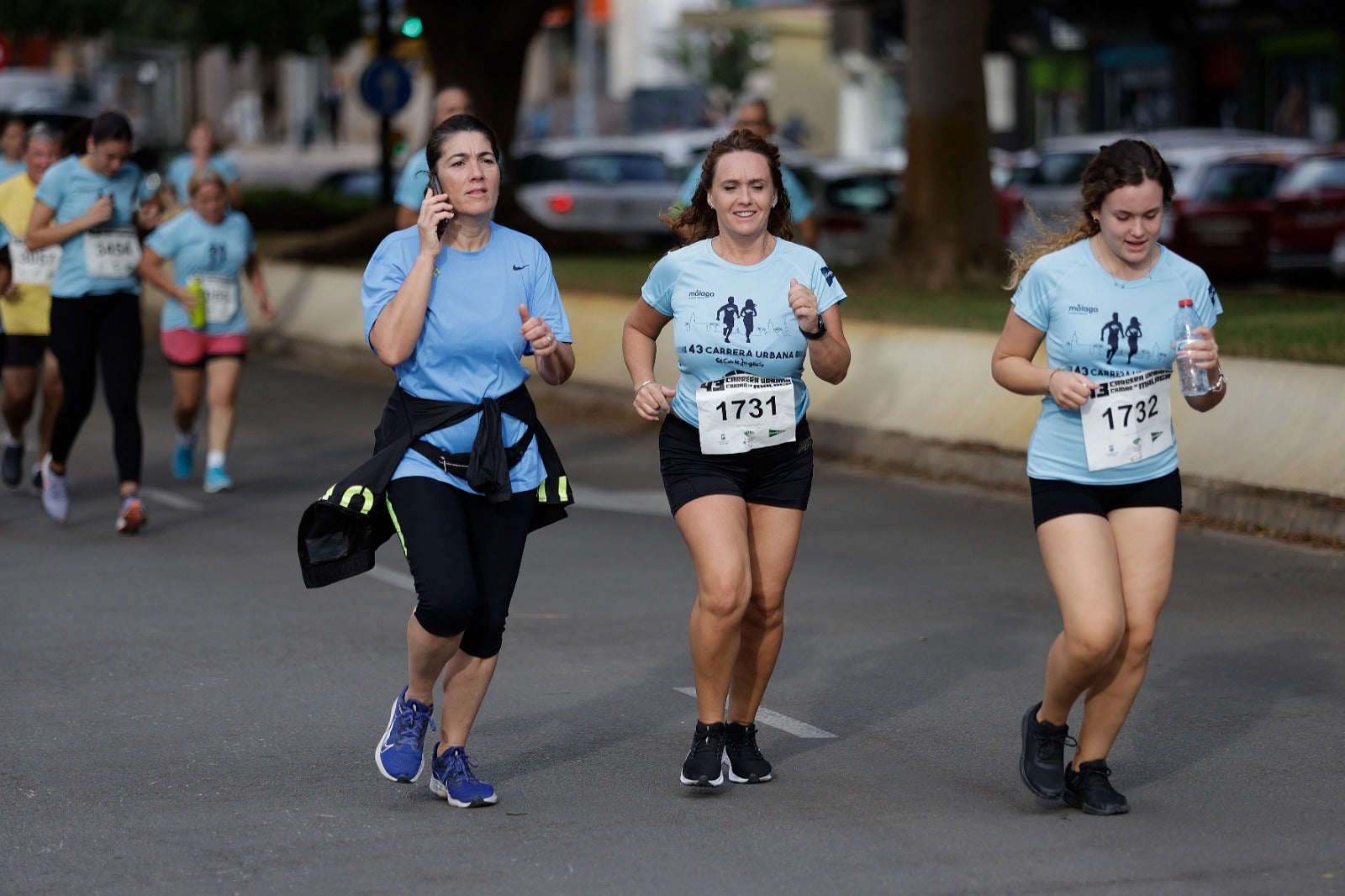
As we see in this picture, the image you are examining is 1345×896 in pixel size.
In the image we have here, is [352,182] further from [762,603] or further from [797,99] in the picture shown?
[762,603]

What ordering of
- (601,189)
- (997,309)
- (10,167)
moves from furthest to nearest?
(601,189) → (997,309) → (10,167)

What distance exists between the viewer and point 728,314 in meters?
5.79

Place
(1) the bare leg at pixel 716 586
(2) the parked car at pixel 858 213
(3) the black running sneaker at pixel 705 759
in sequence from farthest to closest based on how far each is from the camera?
(2) the parked car at pixel 858 213
(3) the black running sneaker at pixel 705 759
(1) the bare leg at pixel 716 586

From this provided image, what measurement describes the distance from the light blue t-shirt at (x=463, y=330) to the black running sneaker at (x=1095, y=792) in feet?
5.49

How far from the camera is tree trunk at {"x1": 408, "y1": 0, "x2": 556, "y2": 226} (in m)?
26.5

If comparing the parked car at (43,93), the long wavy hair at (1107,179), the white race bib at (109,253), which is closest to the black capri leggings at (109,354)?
the white race bib at (109,253)

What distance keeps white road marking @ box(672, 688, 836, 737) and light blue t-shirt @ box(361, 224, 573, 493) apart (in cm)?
150

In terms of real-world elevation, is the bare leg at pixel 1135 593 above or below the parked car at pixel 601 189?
below

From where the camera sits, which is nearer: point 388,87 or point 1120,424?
point 1120,424

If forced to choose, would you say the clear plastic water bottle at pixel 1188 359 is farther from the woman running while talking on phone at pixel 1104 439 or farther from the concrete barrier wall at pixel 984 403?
the concrete barrier wall at pixel 984 403

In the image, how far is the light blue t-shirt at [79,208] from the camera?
34.1 ft

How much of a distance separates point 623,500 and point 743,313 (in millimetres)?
6249

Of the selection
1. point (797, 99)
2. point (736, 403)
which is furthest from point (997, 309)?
point (797, 99)

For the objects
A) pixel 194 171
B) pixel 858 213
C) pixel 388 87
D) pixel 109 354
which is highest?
pixel 388 87
